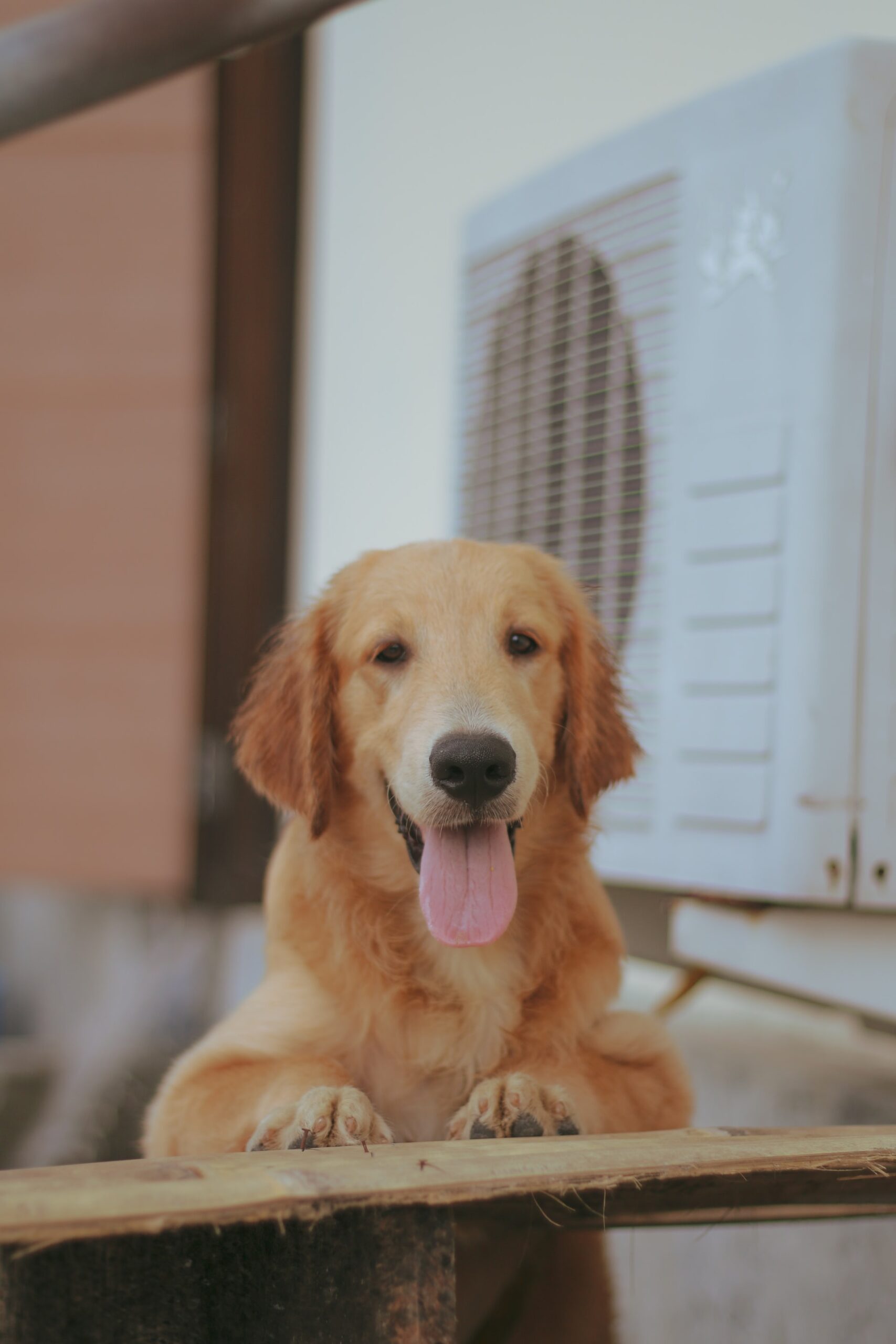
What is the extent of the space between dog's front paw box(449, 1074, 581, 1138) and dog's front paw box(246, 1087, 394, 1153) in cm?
8

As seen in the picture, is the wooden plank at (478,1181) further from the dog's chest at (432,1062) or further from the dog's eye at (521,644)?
the dog's eye at (521,644)

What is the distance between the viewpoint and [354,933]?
131cm

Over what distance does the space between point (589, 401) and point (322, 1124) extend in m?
1.40

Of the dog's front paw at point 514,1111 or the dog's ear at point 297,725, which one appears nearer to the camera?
the dog's front paw at point 514,1111

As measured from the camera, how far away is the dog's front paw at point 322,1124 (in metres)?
1.03

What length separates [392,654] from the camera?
4.47 feet

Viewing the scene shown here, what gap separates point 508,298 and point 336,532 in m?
1.34

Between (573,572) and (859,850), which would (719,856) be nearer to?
(859,850)

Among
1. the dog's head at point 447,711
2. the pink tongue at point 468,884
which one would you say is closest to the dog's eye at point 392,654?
the dog's head at point 447,711

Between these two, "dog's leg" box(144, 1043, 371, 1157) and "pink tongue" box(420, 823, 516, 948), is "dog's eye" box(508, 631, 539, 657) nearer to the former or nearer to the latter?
"pink tongue" box(420, 823, 516, 948)

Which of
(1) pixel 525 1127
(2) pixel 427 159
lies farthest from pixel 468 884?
(2) pixel 427 159

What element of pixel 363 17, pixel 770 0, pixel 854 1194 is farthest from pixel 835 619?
pixel 363 17

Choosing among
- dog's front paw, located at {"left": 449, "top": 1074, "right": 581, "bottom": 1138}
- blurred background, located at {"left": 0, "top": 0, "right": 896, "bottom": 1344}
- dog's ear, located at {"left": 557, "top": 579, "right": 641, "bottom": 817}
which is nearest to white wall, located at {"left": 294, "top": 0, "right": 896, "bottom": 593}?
blurred background, located at {"left": 0, "top": 0, "right": 896, "bottom": 1344}

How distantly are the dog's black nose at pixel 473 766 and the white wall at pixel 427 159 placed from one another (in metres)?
1.25
